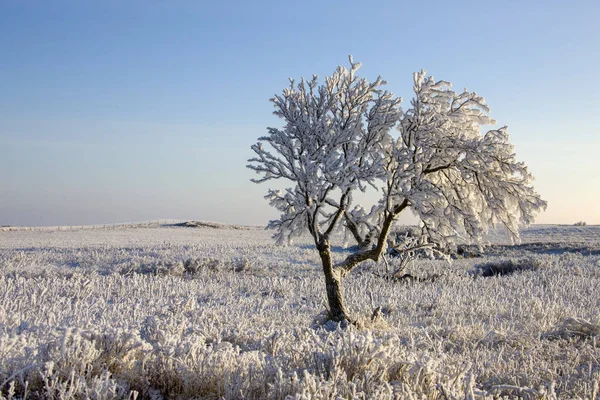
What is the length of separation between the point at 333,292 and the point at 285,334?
248 cm

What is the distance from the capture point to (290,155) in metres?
8.46

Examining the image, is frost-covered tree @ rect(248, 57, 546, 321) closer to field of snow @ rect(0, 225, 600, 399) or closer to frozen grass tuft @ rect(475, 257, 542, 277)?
field of snow @ rect(0, 225, 600, 399)

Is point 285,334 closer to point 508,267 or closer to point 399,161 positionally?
point 399,161

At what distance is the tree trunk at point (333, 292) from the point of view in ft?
28.1

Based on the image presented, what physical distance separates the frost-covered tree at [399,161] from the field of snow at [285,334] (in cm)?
181

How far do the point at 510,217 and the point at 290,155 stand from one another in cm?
393

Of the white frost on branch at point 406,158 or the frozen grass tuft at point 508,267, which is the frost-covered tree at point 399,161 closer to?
the white frost on branch at point 406,158

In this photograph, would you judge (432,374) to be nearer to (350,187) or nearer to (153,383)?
(153,383)

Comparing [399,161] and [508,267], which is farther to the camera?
[508,267]

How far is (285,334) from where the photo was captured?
6.36m

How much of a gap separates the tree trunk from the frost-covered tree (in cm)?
2

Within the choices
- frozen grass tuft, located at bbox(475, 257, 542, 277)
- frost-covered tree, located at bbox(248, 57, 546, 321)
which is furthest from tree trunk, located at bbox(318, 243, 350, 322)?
frozen grass tuft, located at bbox(475, 257, 542, 277)

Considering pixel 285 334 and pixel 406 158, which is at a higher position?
pixel 406 158

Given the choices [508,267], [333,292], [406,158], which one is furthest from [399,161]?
[508,267]
